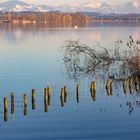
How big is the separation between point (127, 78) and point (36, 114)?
11.4 m

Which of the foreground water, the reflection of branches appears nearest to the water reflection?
the foreground water

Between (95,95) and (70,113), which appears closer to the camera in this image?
(70,113)

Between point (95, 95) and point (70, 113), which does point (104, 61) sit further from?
point (70, 113)

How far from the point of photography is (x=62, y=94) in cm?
2717

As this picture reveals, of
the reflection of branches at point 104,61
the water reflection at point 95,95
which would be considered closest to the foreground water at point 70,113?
the water reflection at point 95,95

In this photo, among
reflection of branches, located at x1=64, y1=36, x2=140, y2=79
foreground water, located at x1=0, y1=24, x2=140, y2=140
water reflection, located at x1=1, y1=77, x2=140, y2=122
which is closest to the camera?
foreground water, located at x1=0, y1=24, x2=140, y2=140

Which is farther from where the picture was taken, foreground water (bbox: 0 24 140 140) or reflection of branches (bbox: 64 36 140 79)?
reflection of branches (bbox: 64 36 140 79)

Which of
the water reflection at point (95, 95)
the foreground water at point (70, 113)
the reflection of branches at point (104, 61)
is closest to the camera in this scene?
the foreground water at point (70, 113)

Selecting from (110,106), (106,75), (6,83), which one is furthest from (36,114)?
(106,75)

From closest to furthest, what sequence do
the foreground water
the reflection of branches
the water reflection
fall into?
the foreground water
the water reflection
the reflection of branches

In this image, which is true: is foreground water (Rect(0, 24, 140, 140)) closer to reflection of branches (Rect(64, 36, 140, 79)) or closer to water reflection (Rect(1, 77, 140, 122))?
water reflection (Rect(1, 77, 140, 122))

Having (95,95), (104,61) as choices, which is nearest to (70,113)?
(95,95)

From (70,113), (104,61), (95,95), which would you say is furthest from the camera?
(104,61)

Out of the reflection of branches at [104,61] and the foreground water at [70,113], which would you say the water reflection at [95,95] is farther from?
the reflection of branches at [104,61]
